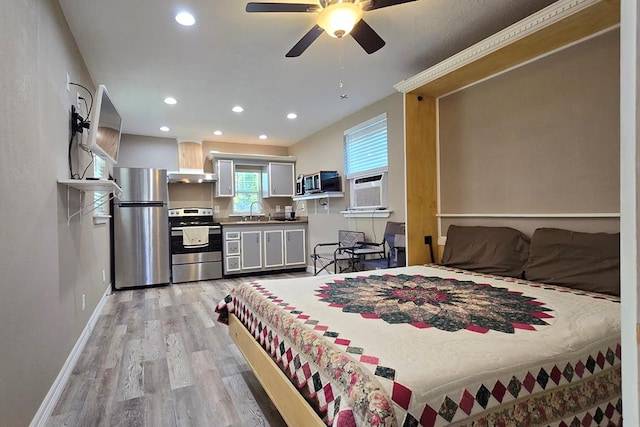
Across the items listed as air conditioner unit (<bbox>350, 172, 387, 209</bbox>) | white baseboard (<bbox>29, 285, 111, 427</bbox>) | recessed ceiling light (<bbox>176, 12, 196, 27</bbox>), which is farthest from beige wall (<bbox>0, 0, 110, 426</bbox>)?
air conditioner unit (<bbox>350, 172, 387, 209</bbox>)

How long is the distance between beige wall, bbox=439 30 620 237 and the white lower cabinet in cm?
326

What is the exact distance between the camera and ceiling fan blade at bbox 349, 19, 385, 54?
216 centimetres

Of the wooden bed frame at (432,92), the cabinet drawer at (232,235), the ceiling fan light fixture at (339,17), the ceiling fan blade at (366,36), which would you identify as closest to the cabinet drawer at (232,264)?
the cabinet drawer at (232,235)

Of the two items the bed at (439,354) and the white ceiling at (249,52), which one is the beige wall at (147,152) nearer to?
the white ceiling at (249,52)

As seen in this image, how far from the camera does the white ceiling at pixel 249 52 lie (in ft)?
7.79

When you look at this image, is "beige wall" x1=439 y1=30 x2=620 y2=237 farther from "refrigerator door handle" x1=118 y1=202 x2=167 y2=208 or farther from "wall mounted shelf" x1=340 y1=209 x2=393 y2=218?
"refrigerator door handle" x1=118 y1=202 x2=167 y2=208

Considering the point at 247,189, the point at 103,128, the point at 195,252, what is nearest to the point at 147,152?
the point at 247,189

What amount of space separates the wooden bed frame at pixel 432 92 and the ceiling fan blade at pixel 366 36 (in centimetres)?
77

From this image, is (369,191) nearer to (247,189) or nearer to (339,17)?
(339,17)

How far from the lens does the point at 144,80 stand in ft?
11.4

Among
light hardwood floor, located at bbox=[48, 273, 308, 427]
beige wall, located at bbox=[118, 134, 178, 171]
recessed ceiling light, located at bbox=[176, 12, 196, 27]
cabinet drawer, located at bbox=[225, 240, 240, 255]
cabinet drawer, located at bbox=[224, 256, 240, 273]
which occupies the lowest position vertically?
light hardwood floor, located at bbox=[48, 273, 308, 427]

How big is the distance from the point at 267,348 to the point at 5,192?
135 centimetres

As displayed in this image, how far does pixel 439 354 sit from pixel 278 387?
2.56 feet

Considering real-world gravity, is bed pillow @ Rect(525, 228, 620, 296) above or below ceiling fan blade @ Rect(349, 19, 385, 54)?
below
